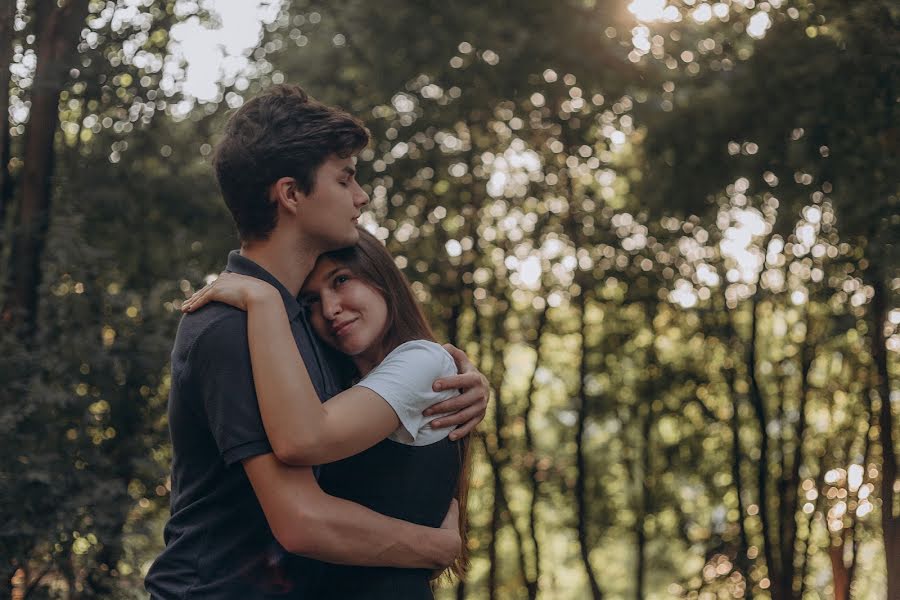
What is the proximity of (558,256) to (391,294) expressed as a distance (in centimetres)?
1027

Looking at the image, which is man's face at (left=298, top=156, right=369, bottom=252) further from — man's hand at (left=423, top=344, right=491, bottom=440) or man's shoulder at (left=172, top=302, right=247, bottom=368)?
man's hand at (left=423, top=344, right=491, bottom=440)

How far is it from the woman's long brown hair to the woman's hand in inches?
16.0

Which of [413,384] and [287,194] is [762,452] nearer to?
[413,384]

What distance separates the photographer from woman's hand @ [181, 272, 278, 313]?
8.25 feet

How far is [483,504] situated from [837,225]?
8048 millimetres

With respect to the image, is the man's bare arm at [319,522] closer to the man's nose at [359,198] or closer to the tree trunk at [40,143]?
the man's nose at [359,198]

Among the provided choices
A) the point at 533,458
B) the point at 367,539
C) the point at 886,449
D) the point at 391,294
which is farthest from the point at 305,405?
the point at 533,458

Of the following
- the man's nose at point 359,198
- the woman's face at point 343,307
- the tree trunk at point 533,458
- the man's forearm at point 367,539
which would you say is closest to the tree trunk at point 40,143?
the woman's face at point 343,307

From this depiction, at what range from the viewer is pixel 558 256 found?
1312 centimetres

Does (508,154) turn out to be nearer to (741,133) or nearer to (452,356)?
(741,133)

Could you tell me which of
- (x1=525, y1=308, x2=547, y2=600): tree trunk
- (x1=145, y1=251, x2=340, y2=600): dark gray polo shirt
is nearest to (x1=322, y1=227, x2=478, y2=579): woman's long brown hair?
(x1=145, y1=251, x2=340, y2=600): dark gray polo shirt

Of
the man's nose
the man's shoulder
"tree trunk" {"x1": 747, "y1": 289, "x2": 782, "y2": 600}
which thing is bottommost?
"tree trunk" {"x1": 747, "y1": 289, "x2": 782, "y2": 600}

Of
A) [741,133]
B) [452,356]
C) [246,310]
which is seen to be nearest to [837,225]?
[741,133]

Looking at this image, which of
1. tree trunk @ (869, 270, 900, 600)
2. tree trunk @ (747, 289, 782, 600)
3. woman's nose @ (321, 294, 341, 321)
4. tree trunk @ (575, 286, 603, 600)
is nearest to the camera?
woman's nose @ (321, 294, 341, 321)
